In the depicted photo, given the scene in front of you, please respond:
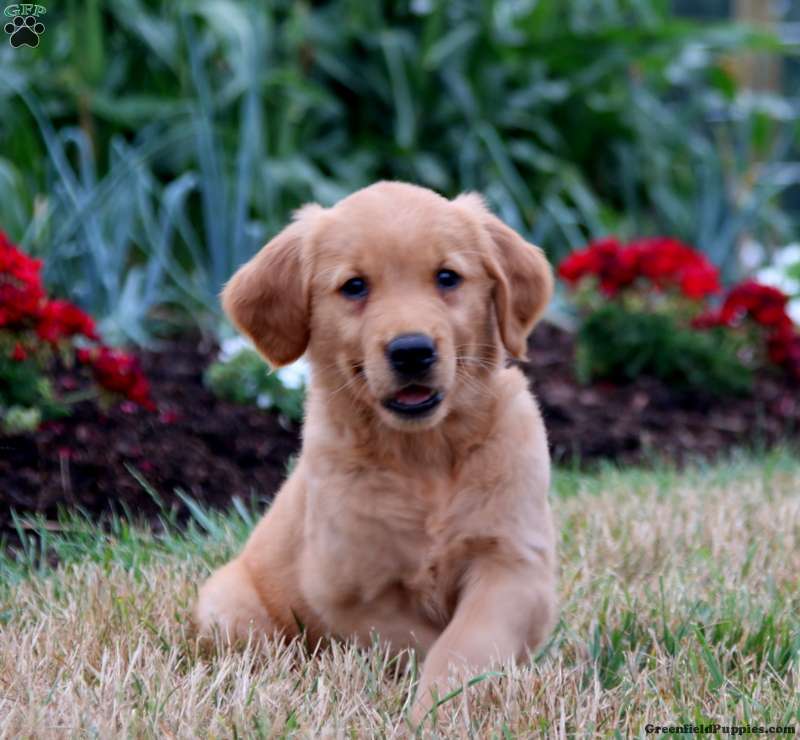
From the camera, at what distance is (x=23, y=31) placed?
6.77 m

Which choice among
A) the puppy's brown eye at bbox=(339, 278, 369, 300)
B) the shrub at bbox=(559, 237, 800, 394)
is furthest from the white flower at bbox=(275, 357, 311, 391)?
the puppy's brown eye at bbox=(339, 278, 369, 300)

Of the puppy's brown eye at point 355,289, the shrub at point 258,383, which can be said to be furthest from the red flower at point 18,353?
the puppy's brown eye at point 355,289

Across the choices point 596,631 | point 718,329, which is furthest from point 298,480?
point 718,329

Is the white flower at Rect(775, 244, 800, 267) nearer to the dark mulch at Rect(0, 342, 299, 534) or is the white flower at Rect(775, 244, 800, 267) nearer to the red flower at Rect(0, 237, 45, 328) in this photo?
the dark mulch at Rect(0, 342, 299, 534)

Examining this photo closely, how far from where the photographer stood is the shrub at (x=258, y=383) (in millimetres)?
5359

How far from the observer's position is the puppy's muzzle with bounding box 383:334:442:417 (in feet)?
9.05

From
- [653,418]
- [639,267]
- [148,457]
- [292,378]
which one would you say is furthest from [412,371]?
[639,267]

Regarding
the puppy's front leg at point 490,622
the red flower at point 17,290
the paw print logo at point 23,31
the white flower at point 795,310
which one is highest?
the paw print logo at point 23,31

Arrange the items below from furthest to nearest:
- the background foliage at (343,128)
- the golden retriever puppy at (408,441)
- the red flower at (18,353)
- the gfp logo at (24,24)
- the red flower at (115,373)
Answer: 1. the background foliage at (343,128)
2. the gfp logo at (24,24)
3. the red flower at (115,373)
4. the red flower at (18,353)
5. the golden retriever puppy at (408,441)

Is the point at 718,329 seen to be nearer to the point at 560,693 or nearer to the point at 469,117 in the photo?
the point at 469,117

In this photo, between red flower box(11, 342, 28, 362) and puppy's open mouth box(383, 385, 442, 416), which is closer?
puppy's open mouth box(383, 385, 442, 416)

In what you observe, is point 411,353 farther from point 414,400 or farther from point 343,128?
point 343,128

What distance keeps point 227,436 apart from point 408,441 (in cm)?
215

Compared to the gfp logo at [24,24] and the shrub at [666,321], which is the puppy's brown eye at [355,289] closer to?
the gfp logo at [24,24]
